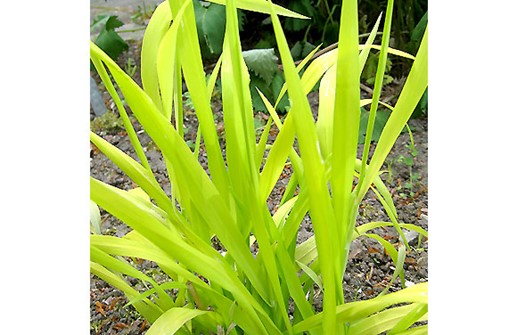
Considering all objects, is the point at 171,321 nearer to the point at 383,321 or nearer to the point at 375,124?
the point at 383,321

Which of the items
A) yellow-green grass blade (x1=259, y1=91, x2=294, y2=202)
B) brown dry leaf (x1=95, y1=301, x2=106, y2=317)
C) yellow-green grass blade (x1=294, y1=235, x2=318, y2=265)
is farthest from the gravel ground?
yellow-green grass blade (x1=259, y1=91, x2=294, y2=202)

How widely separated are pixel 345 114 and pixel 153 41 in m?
0.26

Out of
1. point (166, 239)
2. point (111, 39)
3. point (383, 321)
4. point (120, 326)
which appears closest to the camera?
point (166, 239)

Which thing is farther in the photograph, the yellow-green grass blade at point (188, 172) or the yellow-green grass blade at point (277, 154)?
the yellow-green grass blade at point (277, 154)

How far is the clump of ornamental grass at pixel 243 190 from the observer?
67cm

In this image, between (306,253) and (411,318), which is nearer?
(411,318)

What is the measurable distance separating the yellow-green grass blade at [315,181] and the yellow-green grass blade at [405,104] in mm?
59

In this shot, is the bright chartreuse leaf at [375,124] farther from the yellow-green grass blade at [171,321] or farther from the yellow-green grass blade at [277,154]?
the yellow-green grass blade at [171,321]

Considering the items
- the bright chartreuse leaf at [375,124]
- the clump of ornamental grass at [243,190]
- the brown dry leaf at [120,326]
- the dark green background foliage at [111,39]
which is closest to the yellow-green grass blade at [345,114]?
the clump of ornamental grass at [243,190]

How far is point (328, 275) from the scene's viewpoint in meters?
0.73

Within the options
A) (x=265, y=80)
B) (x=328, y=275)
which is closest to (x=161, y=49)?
(x=328, y=275)

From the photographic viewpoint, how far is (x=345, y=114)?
68 centimetres

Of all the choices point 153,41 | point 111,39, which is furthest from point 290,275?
point 111,39

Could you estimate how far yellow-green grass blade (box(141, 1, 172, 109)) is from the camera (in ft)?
2.68
